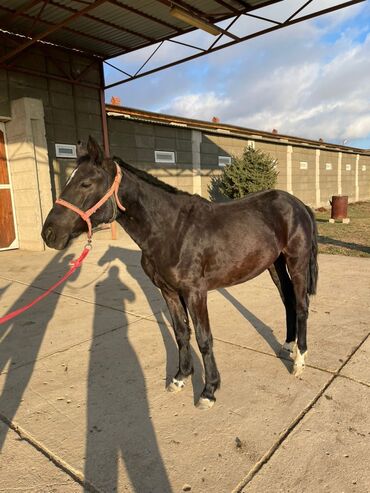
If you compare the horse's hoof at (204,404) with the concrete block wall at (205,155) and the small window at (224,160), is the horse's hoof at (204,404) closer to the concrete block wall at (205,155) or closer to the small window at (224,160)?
the concrete block wall at (205,155)

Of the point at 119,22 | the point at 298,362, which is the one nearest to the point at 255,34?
the point at 119,22

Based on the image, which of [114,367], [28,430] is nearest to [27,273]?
[114,367]

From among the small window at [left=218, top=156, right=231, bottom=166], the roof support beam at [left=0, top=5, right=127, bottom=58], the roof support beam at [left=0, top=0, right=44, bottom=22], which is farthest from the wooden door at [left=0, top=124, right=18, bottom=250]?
the small window at [left=218, top=156, right=231, bottom=166]

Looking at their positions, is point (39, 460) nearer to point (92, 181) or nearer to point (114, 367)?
point (114, 367)

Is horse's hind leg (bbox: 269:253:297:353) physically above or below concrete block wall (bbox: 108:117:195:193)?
below

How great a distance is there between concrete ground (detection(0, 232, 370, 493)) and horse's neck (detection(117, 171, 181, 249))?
133cm

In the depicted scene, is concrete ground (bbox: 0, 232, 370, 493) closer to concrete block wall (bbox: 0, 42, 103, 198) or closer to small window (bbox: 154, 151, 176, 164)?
concrete block wall (bbox: 0, 42, 103, 198)

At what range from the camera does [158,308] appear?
4.84 m

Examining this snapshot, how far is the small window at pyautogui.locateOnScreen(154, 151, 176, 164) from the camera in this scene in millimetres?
12377

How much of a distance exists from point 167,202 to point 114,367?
67.3 inches

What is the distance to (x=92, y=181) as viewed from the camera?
2301 mm

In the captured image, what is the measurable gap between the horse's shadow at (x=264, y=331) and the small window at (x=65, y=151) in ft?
23.8

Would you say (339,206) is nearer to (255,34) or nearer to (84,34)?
(255,34)

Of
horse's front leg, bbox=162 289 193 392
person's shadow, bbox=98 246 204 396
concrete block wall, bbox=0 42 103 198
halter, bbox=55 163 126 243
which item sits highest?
concrete block wall, bbox=0 42 103 198
